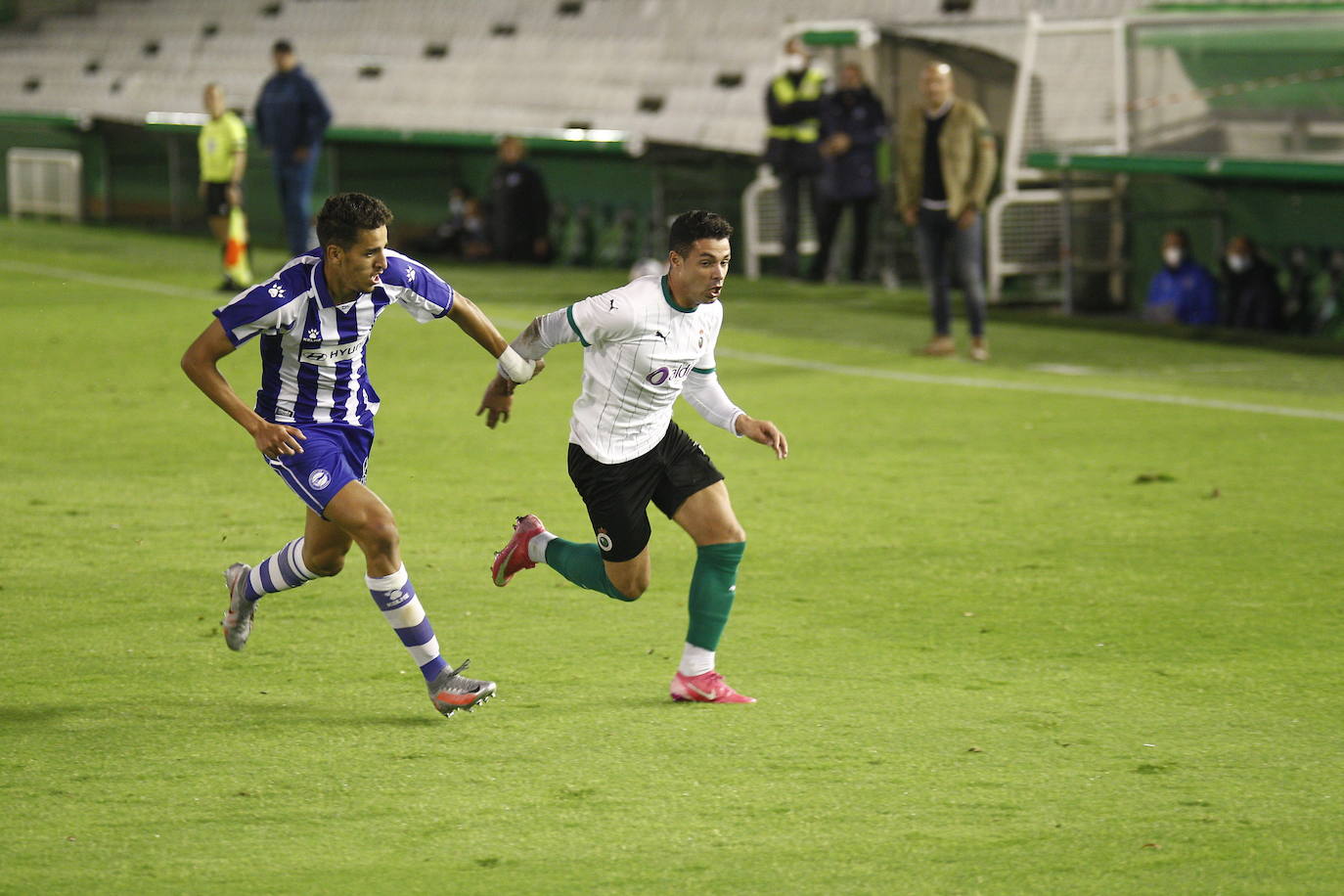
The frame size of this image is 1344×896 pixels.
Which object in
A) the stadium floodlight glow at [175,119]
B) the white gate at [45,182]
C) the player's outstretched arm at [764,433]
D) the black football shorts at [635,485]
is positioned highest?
the stadium floodlight glow at [175,119]

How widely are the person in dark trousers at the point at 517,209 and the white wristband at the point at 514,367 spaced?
15.4m

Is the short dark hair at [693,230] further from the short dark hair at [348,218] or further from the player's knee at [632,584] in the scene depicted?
the player's knee at [632,584]

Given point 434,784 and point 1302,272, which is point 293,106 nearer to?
point 1302,272

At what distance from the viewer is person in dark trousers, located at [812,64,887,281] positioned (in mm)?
18453

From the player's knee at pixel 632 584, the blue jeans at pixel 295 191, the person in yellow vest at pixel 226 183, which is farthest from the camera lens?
the blue jeans at pixel 295 191

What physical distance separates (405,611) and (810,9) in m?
18.2

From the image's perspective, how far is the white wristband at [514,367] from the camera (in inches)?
239

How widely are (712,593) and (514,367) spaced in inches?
37.6

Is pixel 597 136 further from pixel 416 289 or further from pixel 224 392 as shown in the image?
pixel 224 392

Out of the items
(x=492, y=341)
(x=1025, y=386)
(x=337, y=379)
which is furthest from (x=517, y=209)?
(x=337, y=379)

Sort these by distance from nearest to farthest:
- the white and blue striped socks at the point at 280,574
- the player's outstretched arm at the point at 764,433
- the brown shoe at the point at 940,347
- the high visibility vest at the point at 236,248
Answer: the player's outstretched arm at the point at 764,433
the white and blue striped socks at the point at 280,574
the brown shoe at the point at 940,347
the high visibility vest at the point at 236,248

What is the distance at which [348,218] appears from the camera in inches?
224

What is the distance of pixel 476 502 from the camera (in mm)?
9242

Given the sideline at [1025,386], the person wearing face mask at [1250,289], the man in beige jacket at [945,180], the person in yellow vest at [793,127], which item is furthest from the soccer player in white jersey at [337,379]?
the person in yellow vest at [793,127]
